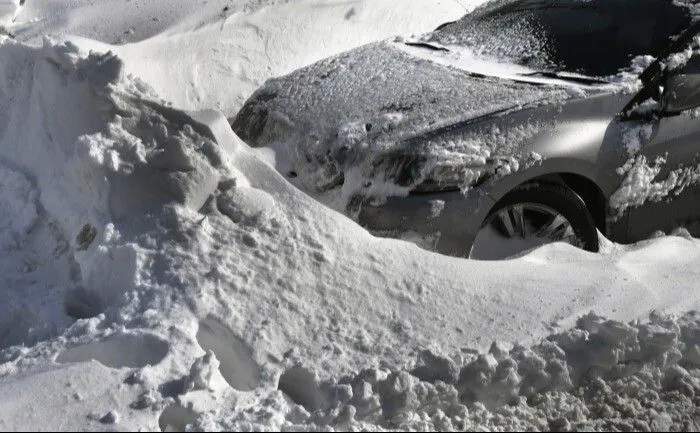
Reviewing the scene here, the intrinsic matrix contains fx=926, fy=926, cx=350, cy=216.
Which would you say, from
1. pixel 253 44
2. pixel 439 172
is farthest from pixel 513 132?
pixel 253 44

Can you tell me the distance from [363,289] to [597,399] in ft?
3.78

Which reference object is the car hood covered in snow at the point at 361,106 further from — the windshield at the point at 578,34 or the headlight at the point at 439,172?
the windshield at the point at 578,34

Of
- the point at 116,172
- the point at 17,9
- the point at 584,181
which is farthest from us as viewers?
the point at 17,9

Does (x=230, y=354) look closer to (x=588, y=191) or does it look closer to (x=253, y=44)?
(x=588, y=191)

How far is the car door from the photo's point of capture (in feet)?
17.2

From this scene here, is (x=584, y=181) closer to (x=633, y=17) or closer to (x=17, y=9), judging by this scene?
(x=633, y=17)

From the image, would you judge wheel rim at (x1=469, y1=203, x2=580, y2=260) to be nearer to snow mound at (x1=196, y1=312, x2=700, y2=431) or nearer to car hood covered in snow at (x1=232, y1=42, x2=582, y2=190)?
car hood covered in snow at (x1=232, y1=42, x2=582, y2=190)

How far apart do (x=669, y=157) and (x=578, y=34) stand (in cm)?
99

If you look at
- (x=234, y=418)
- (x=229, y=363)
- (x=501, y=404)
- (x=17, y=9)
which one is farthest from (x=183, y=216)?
(x=17, y=9)

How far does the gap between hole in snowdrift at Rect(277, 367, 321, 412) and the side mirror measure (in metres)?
2.78

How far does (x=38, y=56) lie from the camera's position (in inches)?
230

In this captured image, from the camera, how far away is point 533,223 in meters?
5.08

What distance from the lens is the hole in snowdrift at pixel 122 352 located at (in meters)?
3.76

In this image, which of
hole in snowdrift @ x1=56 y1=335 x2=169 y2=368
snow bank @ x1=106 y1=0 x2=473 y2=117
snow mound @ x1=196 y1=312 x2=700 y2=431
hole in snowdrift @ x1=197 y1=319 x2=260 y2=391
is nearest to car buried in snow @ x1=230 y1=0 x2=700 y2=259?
snow mound @ x1=196 y1=312 x2=700 y2=431
